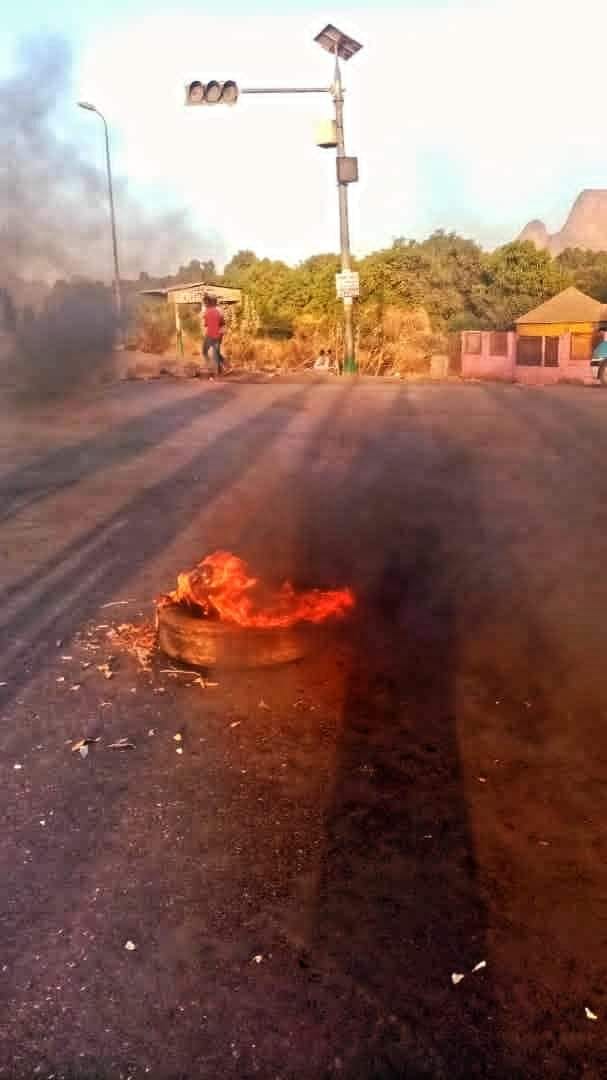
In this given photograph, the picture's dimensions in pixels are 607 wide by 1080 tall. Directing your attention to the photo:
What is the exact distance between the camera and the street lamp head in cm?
2059

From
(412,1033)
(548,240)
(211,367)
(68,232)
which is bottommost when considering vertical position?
(412,1033)

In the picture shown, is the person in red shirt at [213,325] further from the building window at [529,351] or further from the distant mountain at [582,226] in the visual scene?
the distant mountain at [582,226]

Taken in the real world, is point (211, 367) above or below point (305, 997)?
above

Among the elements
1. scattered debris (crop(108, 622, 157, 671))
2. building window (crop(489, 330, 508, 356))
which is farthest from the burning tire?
building window (crop(489, 330, 508, 356))

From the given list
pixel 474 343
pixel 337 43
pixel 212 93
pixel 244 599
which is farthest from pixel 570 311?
pixel 244 599

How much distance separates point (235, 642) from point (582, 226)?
18082 centimetres

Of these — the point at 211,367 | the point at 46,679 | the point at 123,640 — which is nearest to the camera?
the point at 46,679

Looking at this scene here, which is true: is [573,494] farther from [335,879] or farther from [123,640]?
[335,879]

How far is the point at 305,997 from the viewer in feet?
→ 9.04

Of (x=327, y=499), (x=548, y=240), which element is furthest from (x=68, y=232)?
(x=548, y=240)

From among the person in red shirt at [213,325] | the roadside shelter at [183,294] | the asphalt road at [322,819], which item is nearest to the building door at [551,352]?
the person in red shirt at [213,325]

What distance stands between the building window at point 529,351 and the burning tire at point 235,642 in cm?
1923

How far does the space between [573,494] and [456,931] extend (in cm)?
736

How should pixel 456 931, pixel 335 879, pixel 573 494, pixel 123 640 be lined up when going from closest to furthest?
1. pixel 456 931
2. pixel 335 879
3. pixel 123 640
4. pixel 573 494
